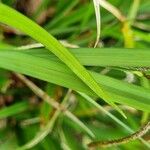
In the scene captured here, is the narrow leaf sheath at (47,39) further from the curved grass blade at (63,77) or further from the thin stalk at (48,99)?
the thin stalk at (48,99)

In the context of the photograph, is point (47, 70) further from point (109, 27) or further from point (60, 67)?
point (109, 27)

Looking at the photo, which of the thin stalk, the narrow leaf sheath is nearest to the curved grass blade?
the narrow leaf sheath

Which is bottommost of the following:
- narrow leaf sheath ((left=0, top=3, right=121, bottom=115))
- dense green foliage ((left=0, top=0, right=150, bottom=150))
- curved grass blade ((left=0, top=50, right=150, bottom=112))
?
dense green foliage ((left=0, top=0, right=150, bottom=150))

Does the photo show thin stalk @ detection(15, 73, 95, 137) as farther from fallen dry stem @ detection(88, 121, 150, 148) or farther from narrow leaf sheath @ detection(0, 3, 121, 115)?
narrow leaf sheath @ detection(0, 3, 121, 115)

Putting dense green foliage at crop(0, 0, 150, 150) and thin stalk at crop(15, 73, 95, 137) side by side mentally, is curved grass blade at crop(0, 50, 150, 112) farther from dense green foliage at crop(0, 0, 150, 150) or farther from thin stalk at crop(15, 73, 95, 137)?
thin stalk at crop(15, 73, 95, 137)

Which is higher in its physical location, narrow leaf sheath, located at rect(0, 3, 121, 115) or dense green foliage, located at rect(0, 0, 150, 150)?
narrow leaf sheath, located at rect(0, 3, 121, 115)

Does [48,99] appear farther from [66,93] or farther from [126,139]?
[126,139]

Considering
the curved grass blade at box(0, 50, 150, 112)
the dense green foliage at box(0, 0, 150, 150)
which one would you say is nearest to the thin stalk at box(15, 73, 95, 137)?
the dense green foliage at box(0, 0, 150, 150)

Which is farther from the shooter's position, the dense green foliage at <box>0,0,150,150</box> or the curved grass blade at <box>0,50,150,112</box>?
the dense green foliage at <box>0,0,150,150</box>

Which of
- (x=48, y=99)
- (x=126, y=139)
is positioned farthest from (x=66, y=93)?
(x=126, y=139)

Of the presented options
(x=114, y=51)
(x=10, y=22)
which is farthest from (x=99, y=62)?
(x=10, y=22)
